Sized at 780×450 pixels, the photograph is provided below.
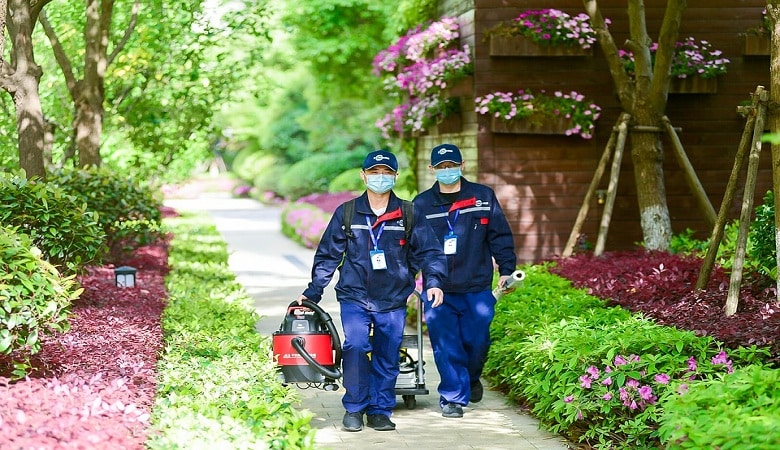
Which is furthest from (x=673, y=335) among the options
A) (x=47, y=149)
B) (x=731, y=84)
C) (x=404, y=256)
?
(x=47, y=149)

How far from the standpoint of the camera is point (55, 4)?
49.5 feet

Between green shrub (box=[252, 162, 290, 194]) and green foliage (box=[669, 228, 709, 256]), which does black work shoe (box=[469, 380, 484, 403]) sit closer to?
green foliage (box=[669, 228, 709, 256])

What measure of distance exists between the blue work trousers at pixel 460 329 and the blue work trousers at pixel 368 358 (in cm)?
62

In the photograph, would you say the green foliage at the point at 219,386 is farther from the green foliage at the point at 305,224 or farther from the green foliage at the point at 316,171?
the green foliage at the point at 316,171

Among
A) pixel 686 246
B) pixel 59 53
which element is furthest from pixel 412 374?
pixel 59 53

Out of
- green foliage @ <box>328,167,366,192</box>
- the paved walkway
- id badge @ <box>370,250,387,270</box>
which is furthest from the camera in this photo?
green foliage @ <box>328,167,366,192</box>

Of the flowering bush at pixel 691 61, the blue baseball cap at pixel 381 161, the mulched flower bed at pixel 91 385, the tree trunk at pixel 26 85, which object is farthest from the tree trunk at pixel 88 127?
the blue baseball cap at pixel 381 161

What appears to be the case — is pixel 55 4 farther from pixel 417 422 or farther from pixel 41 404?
pixel 41 404

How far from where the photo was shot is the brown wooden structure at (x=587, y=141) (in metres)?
13.2

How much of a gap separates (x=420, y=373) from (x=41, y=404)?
3.16m

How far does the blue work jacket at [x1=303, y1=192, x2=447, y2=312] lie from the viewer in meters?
7.47

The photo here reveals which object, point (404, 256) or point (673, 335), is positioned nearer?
point (673, 335)

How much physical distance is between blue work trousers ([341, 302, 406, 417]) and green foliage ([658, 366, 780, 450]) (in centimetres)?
209

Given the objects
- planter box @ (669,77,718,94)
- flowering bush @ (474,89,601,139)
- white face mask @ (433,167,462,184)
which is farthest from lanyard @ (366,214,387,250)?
planter box @ (669,77,718,94)
